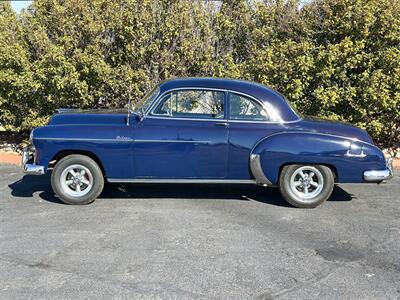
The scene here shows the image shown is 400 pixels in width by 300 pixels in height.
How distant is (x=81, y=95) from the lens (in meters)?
9.86

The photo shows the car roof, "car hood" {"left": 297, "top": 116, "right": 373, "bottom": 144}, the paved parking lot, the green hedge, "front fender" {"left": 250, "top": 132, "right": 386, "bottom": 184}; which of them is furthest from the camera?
the green hedge

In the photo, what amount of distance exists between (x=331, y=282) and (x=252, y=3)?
7.58m

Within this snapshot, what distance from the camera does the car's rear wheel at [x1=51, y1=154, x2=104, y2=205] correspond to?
266 inches

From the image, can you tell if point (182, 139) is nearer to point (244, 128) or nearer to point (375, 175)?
point (244, 128)

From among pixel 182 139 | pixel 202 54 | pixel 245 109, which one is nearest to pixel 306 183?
pixel 245 109

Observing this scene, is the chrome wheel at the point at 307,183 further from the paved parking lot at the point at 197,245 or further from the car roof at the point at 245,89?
the car roof at the point at 245,89

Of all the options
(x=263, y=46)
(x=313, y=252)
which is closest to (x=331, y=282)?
(x=313, y=252)

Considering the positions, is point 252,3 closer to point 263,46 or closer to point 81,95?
point 263,46

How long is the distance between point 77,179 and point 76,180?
22mm

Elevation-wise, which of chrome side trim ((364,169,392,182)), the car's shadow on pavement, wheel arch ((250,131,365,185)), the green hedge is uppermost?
the green hedge

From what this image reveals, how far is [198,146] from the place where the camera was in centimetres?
668

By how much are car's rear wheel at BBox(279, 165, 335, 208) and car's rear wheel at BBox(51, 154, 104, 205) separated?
246 centimetres

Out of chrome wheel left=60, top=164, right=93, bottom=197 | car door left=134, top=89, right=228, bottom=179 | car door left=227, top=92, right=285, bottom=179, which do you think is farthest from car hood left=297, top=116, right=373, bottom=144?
chrome wheel left=60, top=164, right=93, bottom=197

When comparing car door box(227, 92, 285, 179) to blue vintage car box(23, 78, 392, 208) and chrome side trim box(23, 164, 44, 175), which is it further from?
chrome side trim box(23, 164, 44, 175)
